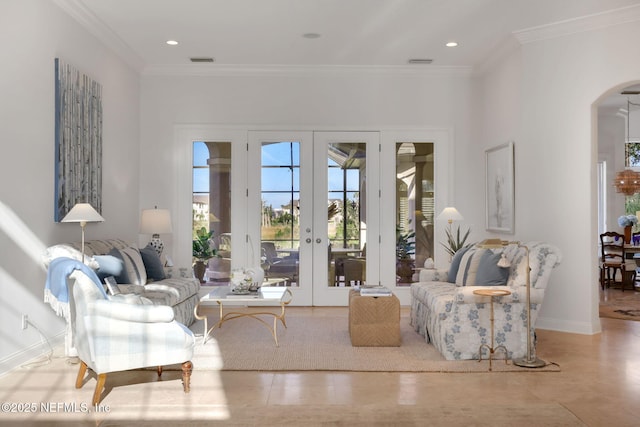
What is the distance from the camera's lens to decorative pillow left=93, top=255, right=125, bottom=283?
4.83 meters

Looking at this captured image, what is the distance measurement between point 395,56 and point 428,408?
15.3ft

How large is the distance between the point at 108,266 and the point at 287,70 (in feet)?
12.1

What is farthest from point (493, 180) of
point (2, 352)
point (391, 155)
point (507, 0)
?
point (2, 352)

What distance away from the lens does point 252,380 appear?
4.05m

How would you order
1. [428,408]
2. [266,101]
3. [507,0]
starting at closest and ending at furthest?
[428,408], [507,0], [266,101]

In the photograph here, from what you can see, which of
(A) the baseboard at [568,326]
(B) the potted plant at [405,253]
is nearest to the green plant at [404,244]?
(B) the potted plant at [405,253]

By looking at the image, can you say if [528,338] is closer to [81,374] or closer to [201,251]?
[81,374]

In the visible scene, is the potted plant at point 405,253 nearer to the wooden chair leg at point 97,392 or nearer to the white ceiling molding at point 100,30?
the white ceiling molding at point 100,30

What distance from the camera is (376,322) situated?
5.06 meters

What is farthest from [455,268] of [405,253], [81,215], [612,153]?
[612,153]

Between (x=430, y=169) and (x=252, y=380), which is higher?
(x=430, y=169)

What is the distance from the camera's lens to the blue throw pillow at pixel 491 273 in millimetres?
4746

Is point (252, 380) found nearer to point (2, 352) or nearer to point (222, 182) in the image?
point (2, 352)

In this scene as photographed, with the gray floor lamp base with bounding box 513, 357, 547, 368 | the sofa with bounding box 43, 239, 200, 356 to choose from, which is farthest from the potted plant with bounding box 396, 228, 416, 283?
the gray floor lamp base with bounding box 513, 357, 547, 368
